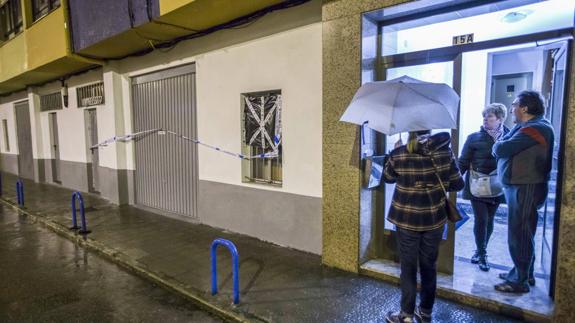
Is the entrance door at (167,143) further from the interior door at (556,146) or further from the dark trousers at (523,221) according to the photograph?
the interior door at (556,146)

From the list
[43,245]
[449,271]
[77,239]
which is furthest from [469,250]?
[43,245]

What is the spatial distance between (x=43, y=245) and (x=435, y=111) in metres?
7.18

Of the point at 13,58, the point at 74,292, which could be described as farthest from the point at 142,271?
the point at 13,58

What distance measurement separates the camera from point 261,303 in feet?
12.9

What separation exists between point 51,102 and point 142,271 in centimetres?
1067

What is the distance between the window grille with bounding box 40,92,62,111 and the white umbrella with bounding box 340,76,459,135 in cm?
1246

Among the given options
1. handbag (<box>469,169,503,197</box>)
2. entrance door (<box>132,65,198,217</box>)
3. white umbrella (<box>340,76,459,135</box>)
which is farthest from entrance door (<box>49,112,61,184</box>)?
handbag (<box>469,169,503,197</box>)

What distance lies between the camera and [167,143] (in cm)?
805

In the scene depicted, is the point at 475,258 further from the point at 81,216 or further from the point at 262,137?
the point at 81,216

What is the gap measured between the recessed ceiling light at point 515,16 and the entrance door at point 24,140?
16.8 meters

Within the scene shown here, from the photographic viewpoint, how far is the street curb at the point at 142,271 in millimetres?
3741

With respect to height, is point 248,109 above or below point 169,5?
below

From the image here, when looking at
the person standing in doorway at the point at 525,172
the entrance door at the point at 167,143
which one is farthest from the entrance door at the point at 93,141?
the person standing in doorway at the point at 525,172

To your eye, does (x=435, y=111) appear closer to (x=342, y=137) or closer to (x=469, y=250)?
(x=342, y=137)
